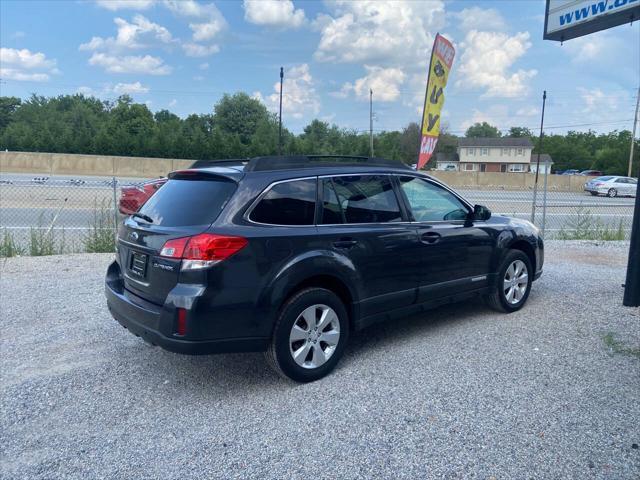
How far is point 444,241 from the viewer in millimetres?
5008

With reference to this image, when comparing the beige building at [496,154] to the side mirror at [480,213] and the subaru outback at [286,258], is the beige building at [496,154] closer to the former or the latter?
the side mirror at [480,213]

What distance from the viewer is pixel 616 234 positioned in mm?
12273

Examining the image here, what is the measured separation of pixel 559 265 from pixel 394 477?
6.80m

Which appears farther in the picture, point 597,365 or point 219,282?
point 597,365

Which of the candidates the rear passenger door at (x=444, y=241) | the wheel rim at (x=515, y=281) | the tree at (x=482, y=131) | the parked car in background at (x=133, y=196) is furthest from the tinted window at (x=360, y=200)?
the tree at (x=482, y=131)

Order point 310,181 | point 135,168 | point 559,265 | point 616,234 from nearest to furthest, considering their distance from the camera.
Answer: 1. point 310,181
2. point 559,265
3. point 616,234
4. point 135,168

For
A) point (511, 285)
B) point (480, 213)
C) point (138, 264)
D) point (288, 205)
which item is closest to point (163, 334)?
point (138, 264)

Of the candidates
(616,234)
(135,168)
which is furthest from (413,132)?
(616,234)

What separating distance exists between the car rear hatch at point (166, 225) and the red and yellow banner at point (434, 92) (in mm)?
5869

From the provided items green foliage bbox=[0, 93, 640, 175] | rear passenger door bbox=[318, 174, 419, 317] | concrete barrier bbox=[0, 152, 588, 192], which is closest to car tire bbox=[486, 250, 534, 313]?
rear passenger door bbox=[318, 174, 419, 317]

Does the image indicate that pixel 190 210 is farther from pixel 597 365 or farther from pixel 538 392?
pixel 597 365

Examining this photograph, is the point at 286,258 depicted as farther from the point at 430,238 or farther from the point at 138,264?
the point at 430,238

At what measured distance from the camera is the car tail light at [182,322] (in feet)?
11.5

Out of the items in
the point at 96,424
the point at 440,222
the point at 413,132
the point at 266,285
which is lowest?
the point at 96,424
